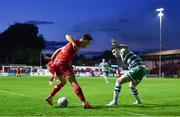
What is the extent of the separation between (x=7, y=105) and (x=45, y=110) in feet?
7.37

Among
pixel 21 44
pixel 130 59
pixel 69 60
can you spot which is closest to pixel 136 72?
pixel 130 59

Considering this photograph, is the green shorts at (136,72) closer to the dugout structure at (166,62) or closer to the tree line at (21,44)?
the dugout structure at (166,62)

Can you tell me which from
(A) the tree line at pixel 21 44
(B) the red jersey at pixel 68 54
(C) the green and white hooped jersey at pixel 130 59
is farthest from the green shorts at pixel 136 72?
(A) the tree line at pixel 21 44

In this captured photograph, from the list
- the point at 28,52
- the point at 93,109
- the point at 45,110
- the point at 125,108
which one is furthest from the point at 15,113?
the point at 28,52

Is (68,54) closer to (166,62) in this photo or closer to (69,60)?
(69,60)

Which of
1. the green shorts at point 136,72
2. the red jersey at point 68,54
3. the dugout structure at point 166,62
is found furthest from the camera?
the dugout structure at point 166,62

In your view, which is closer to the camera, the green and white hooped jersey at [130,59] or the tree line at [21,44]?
the green and white hooped jersey at [130,59]

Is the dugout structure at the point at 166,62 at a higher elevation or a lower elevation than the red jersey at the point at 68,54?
higher

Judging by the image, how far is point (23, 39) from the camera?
133 m

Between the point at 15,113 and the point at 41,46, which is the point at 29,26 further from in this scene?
the point at 15,113

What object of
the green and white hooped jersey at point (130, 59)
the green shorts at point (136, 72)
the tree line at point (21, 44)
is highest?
the tree line at point (21, 44)

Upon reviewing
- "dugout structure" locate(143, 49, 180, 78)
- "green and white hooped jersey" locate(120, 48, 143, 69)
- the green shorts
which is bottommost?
the green shorts

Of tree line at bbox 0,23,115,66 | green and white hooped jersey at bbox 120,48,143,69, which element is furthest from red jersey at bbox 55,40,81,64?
tree line at bbox 0,23,115,66

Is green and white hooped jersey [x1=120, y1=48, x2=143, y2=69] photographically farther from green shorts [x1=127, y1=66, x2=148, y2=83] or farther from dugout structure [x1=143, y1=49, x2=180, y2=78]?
dugout structure [x1=143, y1=49, x2=180, y2=78]
